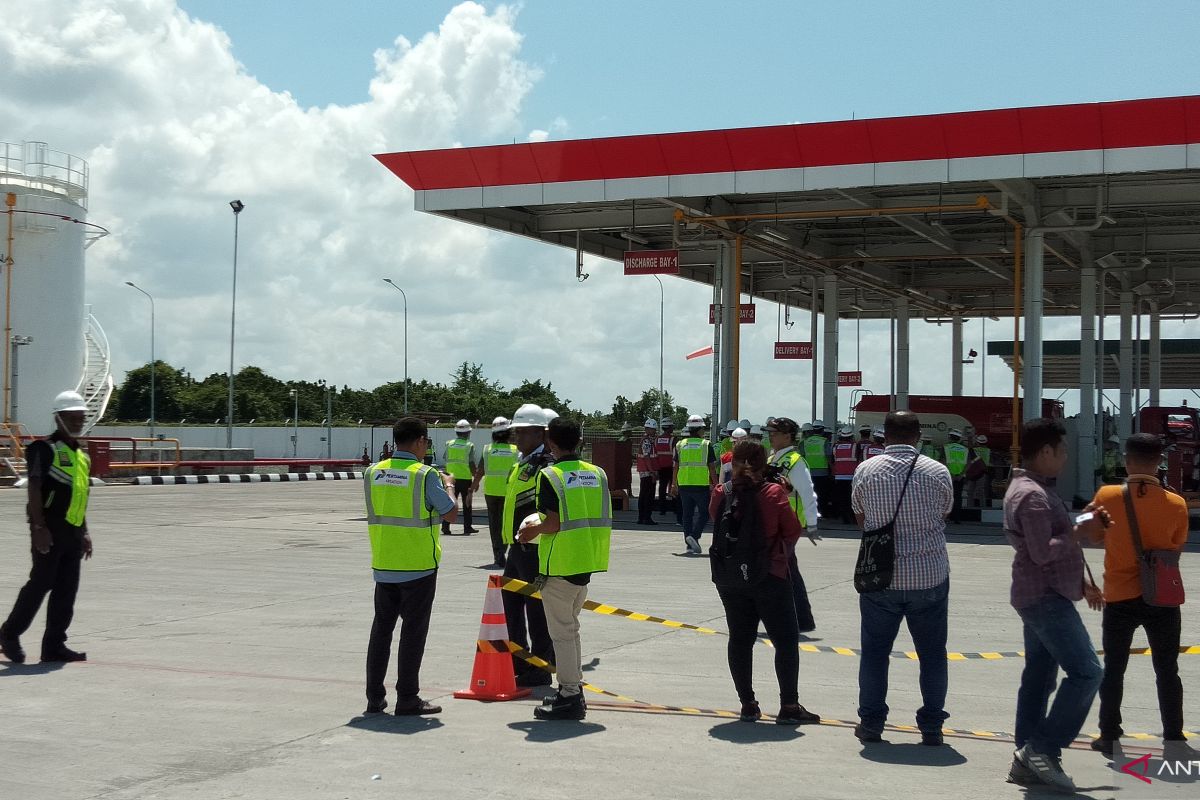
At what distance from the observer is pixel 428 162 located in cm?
2603

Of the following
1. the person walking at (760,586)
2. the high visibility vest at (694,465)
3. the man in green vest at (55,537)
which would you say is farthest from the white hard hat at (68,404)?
the high visibility vest at (694,465)

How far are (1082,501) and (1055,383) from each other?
27.8 metres

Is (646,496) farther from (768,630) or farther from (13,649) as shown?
(768,630)

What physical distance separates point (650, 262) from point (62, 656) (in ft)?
62.8

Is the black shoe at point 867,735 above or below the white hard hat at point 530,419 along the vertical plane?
below

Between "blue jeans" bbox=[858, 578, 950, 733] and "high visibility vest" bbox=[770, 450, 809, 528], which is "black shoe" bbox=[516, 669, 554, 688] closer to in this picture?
"blue jeans" bbox=[858, 578, 950, 733]

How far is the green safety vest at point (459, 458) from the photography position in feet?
62.6

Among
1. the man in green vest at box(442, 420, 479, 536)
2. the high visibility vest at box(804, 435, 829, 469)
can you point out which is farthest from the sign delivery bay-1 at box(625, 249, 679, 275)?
the man in green vest at box(442, 420, 479, 536)

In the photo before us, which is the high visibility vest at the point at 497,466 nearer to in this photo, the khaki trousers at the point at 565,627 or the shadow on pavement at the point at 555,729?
the khaki trousers at the point at 565,627

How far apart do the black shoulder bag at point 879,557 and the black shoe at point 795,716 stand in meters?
0.96

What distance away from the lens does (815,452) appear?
911 inches

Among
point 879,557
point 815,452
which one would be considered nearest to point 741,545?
point 879,557

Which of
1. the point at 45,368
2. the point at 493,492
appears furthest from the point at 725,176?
the point at 45,368

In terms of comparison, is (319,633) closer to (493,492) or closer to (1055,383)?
(493,492)
